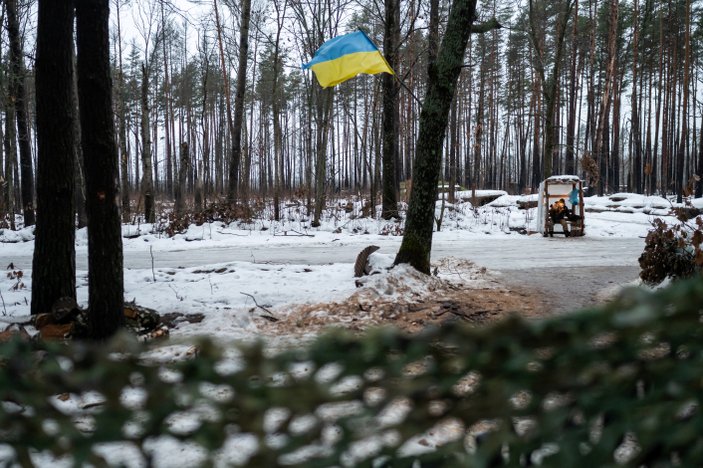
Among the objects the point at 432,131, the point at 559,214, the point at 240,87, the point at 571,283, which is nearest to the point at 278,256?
the point at 432,131

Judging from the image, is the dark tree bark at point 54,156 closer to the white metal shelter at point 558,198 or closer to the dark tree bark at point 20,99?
the dark tree bark at point 20,99

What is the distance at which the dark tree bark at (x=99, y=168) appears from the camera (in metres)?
3.40

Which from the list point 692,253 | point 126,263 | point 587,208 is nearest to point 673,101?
point 587,208

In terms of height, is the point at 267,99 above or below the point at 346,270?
above

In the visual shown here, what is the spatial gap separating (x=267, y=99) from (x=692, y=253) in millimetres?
33492

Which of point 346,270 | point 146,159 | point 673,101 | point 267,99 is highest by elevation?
point 267,99

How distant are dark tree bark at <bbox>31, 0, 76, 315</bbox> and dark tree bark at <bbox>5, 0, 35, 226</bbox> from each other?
355 inches

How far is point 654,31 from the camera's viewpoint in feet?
91.0

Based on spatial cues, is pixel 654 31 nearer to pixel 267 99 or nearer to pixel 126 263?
pixel 267 99

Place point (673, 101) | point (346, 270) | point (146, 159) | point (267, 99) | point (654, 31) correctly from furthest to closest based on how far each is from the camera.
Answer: point (267, 99)
point (654, 31)
point (673, 101)
point (146, 159)
point (346, 270)

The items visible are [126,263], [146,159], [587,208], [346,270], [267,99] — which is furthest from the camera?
[267,99]

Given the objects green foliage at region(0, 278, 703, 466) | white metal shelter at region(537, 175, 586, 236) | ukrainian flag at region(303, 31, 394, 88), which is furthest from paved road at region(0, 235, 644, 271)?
green foliage at region(0, 278, 703, 466)

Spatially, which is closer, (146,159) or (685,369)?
(685,369)

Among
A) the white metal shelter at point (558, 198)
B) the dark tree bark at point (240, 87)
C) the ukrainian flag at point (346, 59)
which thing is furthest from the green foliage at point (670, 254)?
the dark tree bark at point (240, 87)
